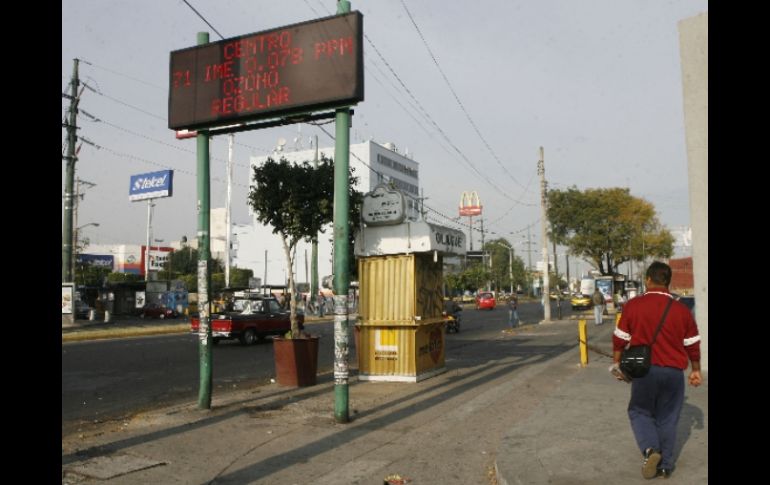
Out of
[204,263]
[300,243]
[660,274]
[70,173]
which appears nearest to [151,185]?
[70,173]

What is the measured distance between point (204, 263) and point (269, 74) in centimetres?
289

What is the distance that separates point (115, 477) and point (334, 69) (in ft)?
17.6

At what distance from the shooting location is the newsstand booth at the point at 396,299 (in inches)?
442

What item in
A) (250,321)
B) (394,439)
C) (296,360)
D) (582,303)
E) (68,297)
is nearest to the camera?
(394,439)

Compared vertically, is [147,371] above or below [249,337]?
below

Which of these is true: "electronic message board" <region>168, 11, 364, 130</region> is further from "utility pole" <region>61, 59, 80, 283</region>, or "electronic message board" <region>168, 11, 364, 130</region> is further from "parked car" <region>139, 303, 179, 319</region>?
"parked car" <region>139, 303, 179, 319</region>

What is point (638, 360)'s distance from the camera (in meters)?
5.02

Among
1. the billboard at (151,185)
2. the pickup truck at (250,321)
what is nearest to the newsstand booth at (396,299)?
the pickup truck at (250,321)

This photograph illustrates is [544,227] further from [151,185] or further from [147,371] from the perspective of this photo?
[151,185]

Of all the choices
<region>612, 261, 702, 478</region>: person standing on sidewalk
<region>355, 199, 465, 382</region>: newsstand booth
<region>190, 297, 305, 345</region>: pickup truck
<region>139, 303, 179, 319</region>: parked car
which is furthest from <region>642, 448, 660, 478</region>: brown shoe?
<region>139, 303, 179, 319</region>: parked car

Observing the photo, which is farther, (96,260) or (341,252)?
(96,260)
